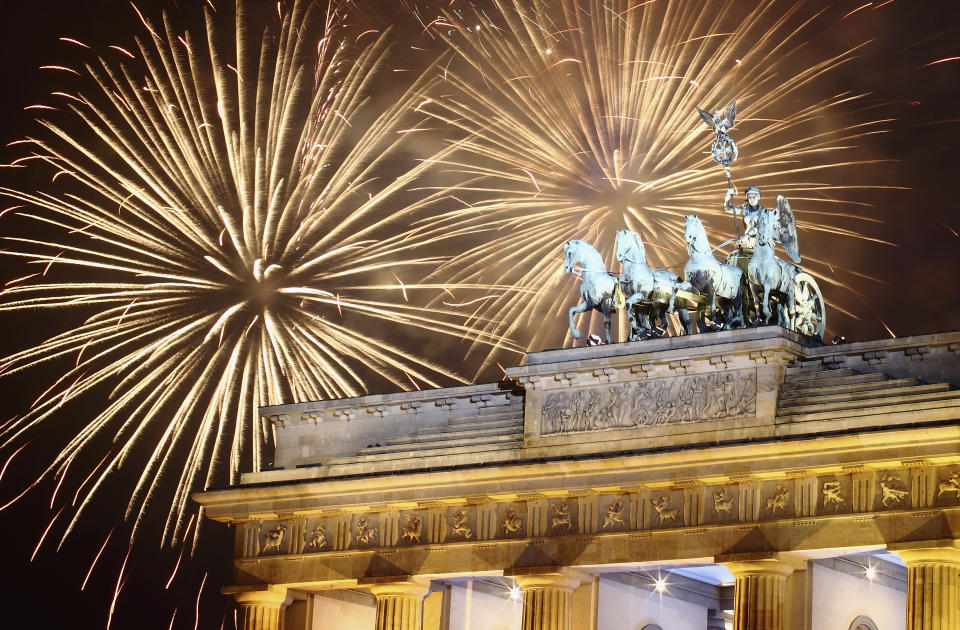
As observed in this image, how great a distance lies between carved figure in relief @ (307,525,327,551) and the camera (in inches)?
2028

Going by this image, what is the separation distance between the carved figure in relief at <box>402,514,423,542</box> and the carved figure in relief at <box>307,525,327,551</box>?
7.41 feet

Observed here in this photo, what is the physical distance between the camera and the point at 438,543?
49.7m

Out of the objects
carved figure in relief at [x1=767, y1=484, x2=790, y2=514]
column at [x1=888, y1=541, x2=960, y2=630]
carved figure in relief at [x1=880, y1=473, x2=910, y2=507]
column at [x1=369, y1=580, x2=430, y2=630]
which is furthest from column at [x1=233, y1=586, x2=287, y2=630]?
column at [x1=888, y1=541, x2=960, y2=630]

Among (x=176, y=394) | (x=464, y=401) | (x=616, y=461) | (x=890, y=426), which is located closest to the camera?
(x=890, y=426)

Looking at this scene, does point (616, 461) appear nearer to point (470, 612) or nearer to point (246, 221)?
point (470, 612)

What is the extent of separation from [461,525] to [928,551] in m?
11.3

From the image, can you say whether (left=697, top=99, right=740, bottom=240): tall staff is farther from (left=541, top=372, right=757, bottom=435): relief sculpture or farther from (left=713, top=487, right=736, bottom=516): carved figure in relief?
(left=713, top=487, right=736, bottom=516): carved figure in relief

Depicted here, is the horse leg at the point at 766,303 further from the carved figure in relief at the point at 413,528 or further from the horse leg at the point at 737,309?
the carved figure in relief at the point at 413,528

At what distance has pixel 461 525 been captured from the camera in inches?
1948

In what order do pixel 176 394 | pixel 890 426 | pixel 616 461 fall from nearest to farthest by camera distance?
pixel 890 426 → pixel 616 461 → pixel 176 394

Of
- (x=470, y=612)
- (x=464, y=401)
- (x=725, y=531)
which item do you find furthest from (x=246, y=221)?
(x=725, y=531)

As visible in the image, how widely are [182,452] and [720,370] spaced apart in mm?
24272

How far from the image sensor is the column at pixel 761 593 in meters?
45.3

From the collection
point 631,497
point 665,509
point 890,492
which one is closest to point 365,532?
point 631,497
